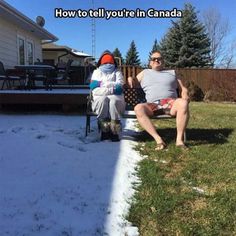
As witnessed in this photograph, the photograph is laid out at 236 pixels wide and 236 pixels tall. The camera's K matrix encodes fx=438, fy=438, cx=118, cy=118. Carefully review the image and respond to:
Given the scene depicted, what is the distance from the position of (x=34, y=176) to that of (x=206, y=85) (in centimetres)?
1624

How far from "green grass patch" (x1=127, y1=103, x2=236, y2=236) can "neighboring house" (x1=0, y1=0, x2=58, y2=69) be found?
7.49m

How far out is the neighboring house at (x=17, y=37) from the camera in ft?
40.0

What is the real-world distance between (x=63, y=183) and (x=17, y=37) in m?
11.4

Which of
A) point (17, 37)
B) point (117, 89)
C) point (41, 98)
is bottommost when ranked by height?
point (41, 98)

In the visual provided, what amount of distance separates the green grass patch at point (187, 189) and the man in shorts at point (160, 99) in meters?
0.22

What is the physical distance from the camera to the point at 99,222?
2.87 meters

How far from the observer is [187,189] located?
3.59 m

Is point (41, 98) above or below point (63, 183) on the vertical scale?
above

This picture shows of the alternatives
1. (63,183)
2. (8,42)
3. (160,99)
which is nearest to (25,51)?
(8,42)

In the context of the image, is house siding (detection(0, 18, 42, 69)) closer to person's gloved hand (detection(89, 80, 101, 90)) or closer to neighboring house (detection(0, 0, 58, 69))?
neighboring house (detection(0, 0, 58, 69))

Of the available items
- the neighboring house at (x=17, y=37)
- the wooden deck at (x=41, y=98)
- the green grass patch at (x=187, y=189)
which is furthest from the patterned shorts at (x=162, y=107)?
the neighboring house at (x=17, y=37)

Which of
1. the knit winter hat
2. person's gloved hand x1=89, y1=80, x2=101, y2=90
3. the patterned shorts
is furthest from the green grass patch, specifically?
the knit winter hat

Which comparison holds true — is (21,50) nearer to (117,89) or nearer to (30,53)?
(30,53)

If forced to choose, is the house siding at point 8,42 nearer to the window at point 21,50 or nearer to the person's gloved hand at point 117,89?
the window at point 21,50
